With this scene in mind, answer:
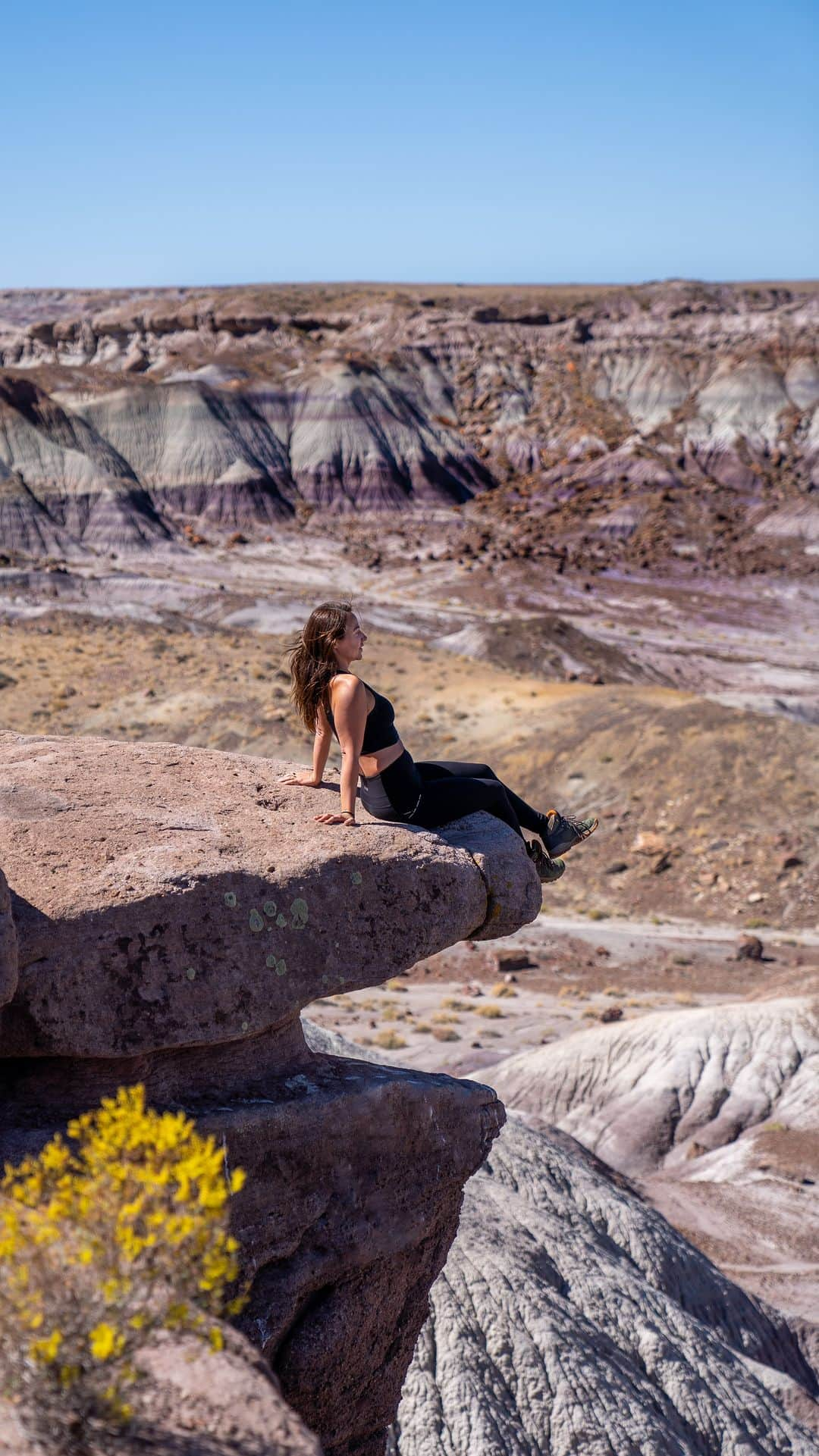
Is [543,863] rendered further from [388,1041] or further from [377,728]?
[388,1041]

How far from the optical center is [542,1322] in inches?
355

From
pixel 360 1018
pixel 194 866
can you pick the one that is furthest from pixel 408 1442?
pixel 360 1018

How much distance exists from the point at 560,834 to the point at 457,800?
35.1 inches

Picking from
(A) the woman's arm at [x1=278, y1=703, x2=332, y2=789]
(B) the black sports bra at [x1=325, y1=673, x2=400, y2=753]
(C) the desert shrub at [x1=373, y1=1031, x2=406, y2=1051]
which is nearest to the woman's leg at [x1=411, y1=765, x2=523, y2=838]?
(B) the black sports bra at [x1=325, y1=673, x2=400, y2=753]

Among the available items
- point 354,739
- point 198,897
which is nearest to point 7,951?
point 198,897

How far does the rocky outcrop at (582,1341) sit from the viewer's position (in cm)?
844

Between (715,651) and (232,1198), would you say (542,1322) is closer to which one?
(232,1198)

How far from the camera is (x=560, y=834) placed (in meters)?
7.66

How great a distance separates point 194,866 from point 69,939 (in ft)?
2.14

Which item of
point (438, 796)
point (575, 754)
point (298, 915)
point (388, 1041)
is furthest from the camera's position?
point (575, 754)

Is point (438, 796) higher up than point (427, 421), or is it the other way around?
point (427, 421)

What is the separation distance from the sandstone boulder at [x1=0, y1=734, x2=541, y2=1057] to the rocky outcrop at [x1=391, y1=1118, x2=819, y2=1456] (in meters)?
3.72

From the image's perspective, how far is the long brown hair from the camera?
6.70 m

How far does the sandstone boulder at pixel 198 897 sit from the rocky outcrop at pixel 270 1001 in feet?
0.04
